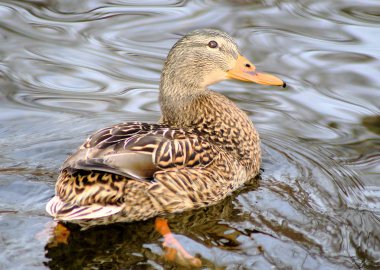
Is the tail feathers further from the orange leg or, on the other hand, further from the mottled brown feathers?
the orange leg

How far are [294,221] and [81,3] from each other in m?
5.46

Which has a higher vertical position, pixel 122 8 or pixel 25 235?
pixel 122 8

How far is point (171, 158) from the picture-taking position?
22.8ft

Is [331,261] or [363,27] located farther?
[363,27]

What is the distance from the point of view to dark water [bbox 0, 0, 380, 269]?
6559 mm

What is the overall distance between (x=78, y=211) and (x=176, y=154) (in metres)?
0.97

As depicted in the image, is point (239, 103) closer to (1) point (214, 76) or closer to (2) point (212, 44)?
(1) point (214, 76)

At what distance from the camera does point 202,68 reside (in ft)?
26.2

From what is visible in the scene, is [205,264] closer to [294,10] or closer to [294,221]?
[294,221]

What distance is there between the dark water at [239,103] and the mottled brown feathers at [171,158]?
0.58 feet

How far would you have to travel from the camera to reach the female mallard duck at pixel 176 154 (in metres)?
6.61

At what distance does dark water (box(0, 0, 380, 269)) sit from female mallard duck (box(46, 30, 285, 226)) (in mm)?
192

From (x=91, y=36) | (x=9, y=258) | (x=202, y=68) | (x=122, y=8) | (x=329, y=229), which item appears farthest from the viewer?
(x=122, y=8)

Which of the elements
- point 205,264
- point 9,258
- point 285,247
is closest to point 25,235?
point 9,258
